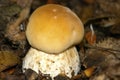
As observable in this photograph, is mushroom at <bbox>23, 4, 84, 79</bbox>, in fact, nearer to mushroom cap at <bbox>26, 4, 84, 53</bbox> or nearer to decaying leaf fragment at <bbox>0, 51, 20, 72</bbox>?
mushroom cap at <bbox>26, 4, 84, 53</bbox>

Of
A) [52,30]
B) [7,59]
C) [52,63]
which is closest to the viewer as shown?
[52,30]

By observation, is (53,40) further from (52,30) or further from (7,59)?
(7,59)

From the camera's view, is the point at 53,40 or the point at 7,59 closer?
the point at 53,40

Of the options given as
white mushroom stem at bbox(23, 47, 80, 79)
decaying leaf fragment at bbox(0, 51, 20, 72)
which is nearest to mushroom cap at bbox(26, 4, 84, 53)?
white mushroom stem at bbox(23, 47, 80, 79)

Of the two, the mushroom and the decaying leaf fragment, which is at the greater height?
the mushroom

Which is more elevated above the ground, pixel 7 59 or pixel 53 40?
pixel 53 40

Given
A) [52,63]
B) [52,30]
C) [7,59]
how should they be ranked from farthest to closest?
[7,59] < [52,63] < [52,30]

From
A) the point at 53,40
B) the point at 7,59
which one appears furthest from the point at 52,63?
the point at 7,59
